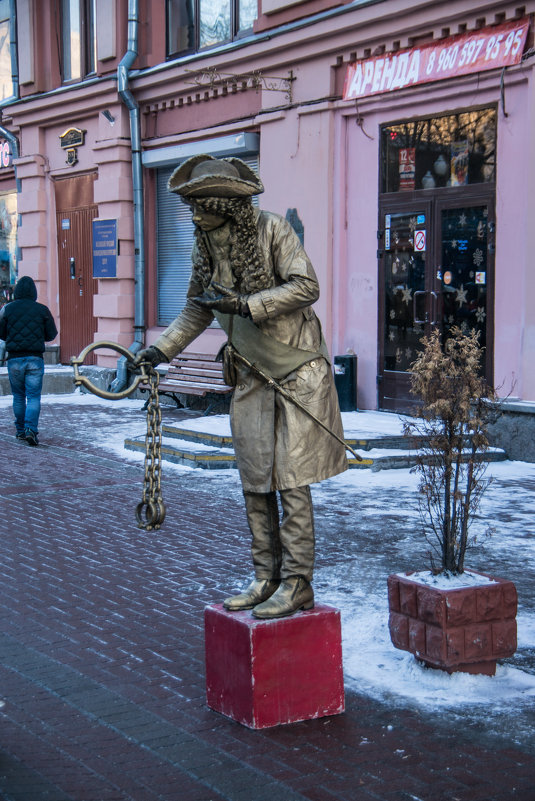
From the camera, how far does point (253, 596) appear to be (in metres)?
4.40

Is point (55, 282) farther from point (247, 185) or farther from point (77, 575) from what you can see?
point (247, 185)

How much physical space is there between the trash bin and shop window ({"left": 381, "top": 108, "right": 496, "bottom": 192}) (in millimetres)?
2036

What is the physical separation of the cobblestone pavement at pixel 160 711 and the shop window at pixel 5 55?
1527cm

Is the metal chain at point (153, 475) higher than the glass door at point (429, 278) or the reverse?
the reverse

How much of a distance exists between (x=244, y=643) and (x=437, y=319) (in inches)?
317

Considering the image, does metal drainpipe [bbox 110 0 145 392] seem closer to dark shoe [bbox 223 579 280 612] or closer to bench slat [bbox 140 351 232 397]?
bench slat [bbox 140 351 232 397]

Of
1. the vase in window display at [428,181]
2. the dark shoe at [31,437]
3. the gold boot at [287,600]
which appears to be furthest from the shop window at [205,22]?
the gold boot at [287,600]

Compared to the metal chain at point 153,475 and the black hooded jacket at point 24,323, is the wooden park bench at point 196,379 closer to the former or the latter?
the black hooded jacket at point 24,323

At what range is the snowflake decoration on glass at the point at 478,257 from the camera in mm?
11172

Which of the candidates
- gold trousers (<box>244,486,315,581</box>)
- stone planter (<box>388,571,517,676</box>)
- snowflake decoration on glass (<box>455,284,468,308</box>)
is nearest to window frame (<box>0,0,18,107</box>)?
snowflake decoration on glass (<box>455,284,468,308</box>)

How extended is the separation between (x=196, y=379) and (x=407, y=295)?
10.9ft

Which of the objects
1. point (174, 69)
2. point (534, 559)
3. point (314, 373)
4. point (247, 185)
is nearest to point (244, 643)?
point (314, 373)

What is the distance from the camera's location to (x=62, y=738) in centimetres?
409

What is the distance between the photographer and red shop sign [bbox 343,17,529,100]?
10.5m
